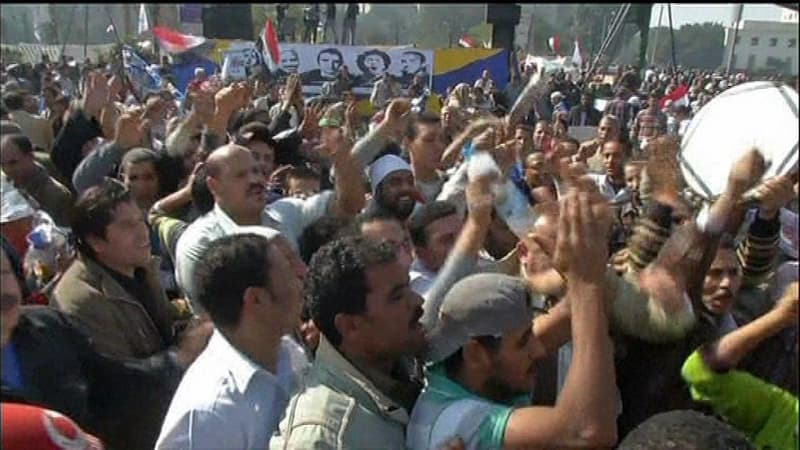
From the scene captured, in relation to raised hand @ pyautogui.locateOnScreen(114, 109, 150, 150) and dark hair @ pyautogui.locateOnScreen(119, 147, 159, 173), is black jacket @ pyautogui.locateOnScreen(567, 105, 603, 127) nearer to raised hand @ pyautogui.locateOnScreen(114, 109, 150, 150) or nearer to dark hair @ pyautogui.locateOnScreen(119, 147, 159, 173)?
raised hand @ pyautogui.locateOnScreen(114, 109, 150, 150)

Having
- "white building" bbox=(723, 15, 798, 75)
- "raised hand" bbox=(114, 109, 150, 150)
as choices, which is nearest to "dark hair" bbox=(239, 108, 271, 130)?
"raised hand" bbox=(114, 109, 150, 150)

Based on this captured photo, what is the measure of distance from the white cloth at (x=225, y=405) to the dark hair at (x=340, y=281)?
0.20m

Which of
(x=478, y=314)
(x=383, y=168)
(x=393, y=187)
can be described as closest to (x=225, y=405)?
(x=478, y=314)

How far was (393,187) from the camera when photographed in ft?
13.1

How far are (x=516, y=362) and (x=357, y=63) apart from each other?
14231mm

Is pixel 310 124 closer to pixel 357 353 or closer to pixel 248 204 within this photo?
pixel 248 204

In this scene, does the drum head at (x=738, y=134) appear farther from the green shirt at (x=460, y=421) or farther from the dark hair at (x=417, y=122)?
the dark hair at (x=417, y=122)

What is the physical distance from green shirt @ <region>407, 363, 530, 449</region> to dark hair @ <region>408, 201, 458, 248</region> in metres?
1.31

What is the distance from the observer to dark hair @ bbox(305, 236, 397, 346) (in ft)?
6.78

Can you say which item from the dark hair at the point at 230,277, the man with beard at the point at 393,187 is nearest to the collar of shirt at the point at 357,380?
the dark hair at the point at 230,277

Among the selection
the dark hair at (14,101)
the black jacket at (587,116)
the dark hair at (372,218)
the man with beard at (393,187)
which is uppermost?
the dark hair at (372,218)

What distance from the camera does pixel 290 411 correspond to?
6.15 ft

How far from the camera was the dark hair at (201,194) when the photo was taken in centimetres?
380

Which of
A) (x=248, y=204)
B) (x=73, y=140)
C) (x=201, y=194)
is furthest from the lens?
(x=73, y=140)
